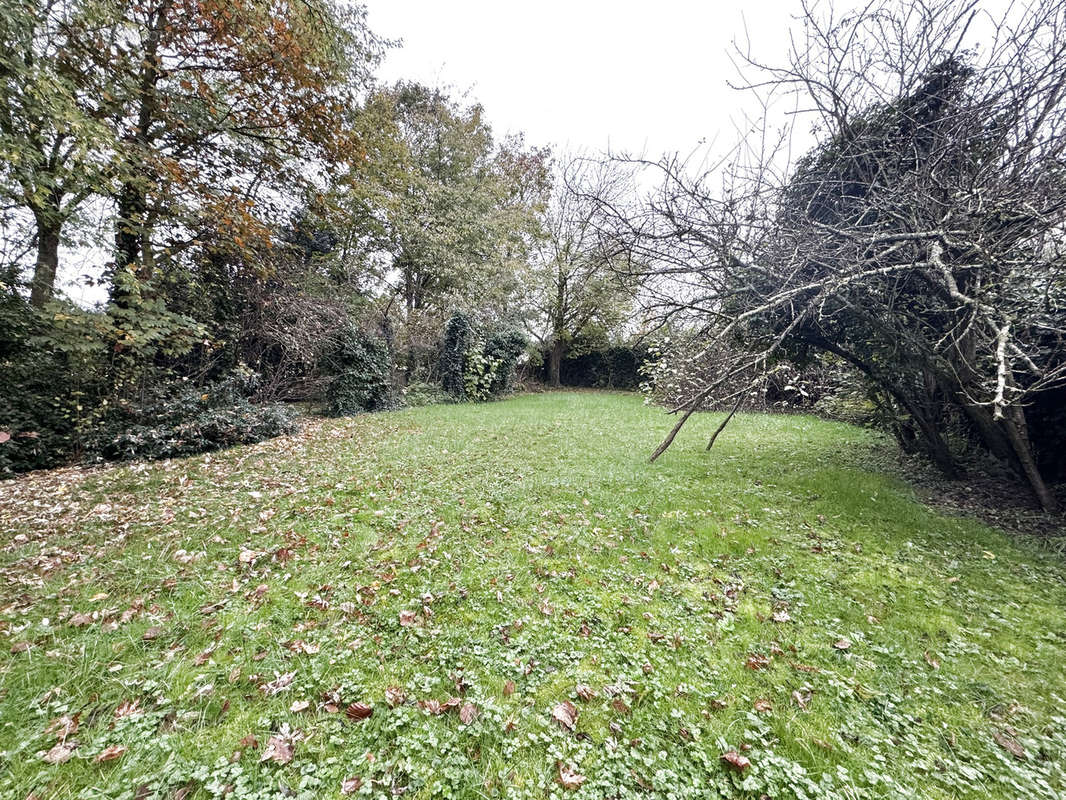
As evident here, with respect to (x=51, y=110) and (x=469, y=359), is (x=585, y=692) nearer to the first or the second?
(x=51, y=110)

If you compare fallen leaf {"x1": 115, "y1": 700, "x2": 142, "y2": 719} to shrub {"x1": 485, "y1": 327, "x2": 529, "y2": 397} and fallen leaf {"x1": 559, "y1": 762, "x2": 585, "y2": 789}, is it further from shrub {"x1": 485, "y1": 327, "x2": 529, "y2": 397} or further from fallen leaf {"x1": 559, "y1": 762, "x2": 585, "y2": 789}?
shrub {"x1": 485, "y1": 327, "x2": 529, "y2": 397}

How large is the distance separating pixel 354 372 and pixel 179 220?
184 inches

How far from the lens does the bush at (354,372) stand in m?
10.4

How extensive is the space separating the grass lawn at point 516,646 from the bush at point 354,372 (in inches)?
226

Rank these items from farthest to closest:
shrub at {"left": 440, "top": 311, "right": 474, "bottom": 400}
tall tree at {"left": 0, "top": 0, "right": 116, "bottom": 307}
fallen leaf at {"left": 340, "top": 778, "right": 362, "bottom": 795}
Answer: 1. shrub at {"left": 440, "top": 311, "right": 474, "bottom": 400}
2. tall tree at {"left": 0, "top": 0, "right": 116, "bottom": 307}
3. fallen leaf at {"left": 340, "top": 778, "right": 362, "bottom": 795}

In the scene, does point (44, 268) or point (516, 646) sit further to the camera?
point (44, 268)

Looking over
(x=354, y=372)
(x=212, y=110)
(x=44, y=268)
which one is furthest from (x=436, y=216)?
(x=44, y=268)

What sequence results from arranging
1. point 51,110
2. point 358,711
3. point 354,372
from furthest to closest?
point 354,372 → point 51,110 → point 358,711

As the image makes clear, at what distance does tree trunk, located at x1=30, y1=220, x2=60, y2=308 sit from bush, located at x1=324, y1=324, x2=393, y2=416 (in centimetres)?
473

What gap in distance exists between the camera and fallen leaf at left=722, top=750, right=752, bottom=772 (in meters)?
1.75

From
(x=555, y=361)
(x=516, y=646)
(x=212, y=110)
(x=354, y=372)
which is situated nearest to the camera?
(x=516, y=646)

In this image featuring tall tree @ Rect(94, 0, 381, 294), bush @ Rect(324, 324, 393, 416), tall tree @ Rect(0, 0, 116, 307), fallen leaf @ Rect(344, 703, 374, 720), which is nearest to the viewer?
fallen leaf @ Rect(344, 703, 374, 720)

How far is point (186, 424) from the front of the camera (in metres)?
6.50

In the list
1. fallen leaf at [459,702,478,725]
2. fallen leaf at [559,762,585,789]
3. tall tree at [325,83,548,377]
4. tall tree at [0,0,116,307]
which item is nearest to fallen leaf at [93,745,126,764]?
fallen leaf at [459,702,478,725]
